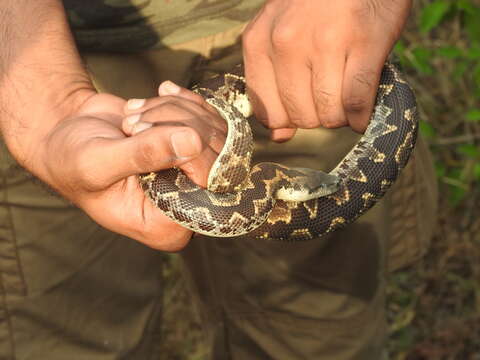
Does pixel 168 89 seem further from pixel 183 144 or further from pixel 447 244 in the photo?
pixel 447 244

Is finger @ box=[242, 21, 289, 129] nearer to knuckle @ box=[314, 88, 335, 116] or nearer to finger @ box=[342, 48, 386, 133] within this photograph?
knuckle @ box=[314, 88, 335, 116]

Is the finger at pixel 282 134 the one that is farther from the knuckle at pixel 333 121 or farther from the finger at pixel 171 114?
the finger at pixel 171 114

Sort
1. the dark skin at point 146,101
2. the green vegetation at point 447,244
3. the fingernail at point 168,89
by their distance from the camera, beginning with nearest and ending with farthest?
the dark skin at point 146,101 < the fingernail at point 168,89 < the green vegetation at point 447,244

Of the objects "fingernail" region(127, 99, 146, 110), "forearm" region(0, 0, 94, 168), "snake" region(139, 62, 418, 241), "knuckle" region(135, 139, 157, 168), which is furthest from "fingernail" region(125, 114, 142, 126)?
"forearm" region(0, 0, 94, 168)

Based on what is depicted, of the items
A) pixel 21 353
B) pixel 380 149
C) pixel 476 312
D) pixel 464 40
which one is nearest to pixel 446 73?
pixel 464 40

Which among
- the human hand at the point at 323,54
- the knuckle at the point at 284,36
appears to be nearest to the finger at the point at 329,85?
the human hand at the point at 323,54

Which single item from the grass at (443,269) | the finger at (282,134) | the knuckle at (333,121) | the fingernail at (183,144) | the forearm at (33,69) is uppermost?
the fingernail at (183,144)

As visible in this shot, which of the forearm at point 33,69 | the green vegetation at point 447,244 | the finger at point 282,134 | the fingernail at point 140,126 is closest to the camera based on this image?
the fingernail at point 140,126

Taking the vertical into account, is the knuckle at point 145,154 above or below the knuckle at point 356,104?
above

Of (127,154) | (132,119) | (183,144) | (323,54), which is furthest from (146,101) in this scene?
(323,54)
